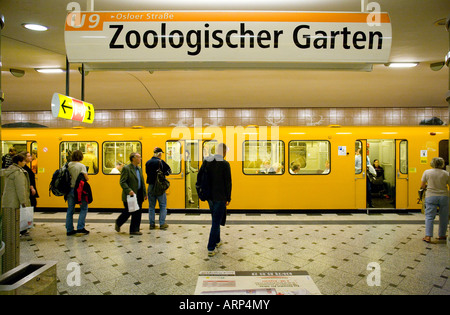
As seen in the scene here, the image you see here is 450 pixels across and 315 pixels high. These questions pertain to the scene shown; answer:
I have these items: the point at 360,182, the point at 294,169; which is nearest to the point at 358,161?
the point at 360,182

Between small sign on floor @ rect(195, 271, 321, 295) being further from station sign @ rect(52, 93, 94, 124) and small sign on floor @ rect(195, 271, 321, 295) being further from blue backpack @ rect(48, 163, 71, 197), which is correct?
blue backpack @ rect(48, 163, 71, 197)

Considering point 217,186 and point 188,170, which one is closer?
point 217,186

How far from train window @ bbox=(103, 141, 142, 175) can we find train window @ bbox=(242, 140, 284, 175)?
3.10 meters

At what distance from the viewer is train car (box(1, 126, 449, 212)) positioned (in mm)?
8055

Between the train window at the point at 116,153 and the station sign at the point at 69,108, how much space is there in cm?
324

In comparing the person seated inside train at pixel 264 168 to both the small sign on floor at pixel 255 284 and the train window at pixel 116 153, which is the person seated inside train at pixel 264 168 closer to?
the train window at pixel 116 153

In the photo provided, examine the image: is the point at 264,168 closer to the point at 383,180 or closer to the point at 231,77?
the point at 231,77

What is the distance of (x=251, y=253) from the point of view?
16.4 ft

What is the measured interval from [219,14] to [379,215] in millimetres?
7368

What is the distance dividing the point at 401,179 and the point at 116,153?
26.7 feet

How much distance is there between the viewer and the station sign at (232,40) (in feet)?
8.57

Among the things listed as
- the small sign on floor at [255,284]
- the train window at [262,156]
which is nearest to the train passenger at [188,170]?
the train window at [262,156]

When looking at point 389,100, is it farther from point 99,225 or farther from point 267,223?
point 99,225
